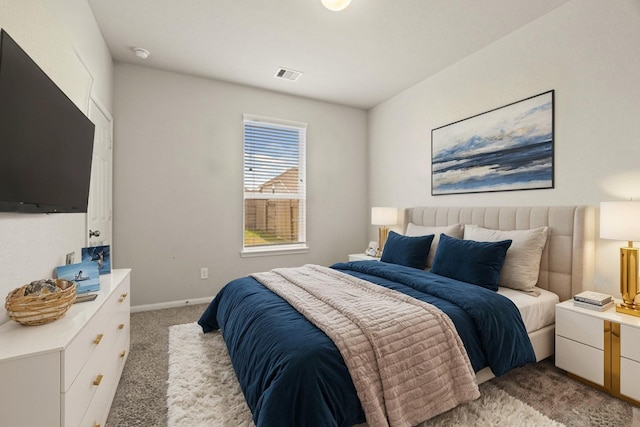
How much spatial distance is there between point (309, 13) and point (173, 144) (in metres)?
2.12

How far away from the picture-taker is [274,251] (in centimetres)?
409

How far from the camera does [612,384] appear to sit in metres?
1.82

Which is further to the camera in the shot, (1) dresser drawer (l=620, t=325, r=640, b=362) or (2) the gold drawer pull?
(1) dresser drawer (l=620, t=325, r=640, b=362)

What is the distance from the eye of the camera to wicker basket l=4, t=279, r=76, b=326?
118 cm

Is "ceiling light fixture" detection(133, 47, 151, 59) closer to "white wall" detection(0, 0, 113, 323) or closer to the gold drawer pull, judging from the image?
"white wall" detection(0, 0, 113, 323)

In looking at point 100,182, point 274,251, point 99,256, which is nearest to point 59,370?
point 99,256

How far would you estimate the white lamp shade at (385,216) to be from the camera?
3.92 metres

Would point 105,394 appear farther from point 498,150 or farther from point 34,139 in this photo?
point 498,150

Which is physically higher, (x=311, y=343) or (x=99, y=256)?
(x=99, y=256)

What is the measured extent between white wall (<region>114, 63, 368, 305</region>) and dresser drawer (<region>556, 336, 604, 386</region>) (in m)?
2.98

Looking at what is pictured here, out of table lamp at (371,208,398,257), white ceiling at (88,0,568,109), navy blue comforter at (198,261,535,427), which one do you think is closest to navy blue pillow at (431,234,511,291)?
navy blue comforter at (198,261,535,427)

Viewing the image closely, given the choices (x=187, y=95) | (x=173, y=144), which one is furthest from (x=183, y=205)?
(x=187, y=95)

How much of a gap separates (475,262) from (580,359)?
33.4 inches

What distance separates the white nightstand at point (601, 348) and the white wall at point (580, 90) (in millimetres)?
487
